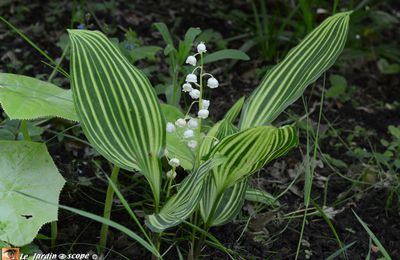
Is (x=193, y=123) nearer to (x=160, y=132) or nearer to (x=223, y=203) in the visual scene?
(x=160, y=132)

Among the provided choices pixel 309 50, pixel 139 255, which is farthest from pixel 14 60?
pixel 309 50

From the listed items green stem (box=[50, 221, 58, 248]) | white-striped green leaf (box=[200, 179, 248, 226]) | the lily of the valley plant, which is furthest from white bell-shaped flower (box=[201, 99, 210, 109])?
green stem (box=[50, 221, 58, 248])

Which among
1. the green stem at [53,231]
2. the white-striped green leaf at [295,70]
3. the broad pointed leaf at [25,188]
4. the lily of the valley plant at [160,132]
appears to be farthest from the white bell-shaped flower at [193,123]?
the green stem at [53,231]

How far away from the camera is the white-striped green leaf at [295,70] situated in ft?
5.72

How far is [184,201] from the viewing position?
1.57 m

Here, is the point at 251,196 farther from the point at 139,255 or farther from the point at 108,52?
the point at 108,52

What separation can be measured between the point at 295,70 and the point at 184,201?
492 mm

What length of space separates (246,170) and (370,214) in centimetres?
80

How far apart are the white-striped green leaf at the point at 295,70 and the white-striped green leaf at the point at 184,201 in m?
0.27

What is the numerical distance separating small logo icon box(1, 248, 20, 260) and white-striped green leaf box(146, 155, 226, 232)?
1.14ft

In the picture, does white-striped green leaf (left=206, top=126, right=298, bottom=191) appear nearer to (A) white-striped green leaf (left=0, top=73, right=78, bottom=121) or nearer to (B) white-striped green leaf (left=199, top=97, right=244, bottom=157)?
(B) white-striped green leaf (left=199, top=97, right=244, bottom=157)

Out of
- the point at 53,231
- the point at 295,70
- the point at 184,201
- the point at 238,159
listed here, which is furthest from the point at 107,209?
the point at 295,70

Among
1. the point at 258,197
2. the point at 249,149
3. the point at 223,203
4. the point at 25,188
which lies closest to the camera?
the point at 249,149

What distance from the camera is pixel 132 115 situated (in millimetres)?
1609
